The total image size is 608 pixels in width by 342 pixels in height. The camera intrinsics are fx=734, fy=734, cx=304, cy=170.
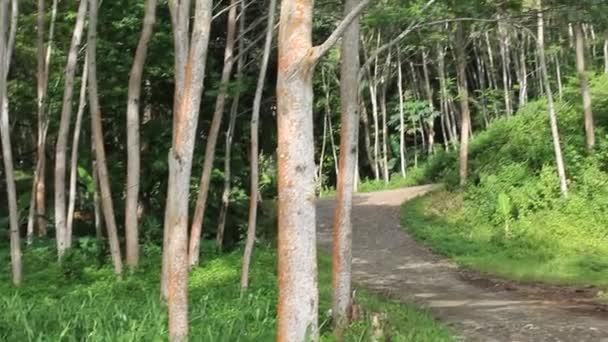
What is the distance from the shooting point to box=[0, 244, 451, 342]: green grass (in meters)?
7.58

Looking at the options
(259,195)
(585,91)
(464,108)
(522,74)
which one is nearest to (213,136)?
(259,195)

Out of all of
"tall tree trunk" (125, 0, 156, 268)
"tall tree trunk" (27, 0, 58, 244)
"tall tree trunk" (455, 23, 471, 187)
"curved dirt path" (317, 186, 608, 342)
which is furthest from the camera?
"tall tree trunk" (455, 23, 471, 187)

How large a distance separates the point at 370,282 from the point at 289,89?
9.59m

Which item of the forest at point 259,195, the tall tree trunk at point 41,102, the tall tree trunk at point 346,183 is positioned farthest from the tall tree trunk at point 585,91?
the tall tree trunk at point 41,102

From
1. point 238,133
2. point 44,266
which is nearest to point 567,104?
point 238,133

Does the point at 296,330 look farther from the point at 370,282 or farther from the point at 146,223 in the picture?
the point at 146,223

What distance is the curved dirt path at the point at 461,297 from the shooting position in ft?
31.6

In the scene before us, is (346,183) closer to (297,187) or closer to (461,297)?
(297,187)

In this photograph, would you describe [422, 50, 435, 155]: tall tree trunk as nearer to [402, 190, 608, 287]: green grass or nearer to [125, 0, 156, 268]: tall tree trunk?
[402, 190, 608, 287]: green grass

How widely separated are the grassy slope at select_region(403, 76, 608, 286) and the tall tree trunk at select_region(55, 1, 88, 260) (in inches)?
333

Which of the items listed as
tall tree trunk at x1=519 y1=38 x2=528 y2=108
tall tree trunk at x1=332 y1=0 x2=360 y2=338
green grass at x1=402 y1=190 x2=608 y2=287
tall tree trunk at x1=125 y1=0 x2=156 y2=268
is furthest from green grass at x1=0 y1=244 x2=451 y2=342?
tall tree trunk at x1=519 y1=38 x2=528 y2=108

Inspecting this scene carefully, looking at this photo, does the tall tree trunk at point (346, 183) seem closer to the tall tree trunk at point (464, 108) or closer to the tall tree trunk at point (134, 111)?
the tall tree trunk at point (134, 111)

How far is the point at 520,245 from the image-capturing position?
666 inches

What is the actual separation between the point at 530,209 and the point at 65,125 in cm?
1177
